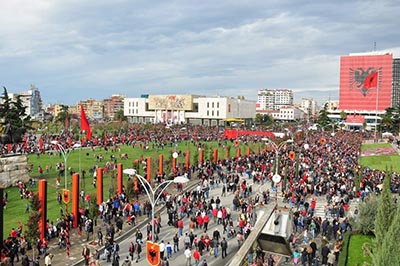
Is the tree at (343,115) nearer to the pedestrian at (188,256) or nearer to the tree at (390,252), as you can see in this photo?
the pedestrian at (188,256)

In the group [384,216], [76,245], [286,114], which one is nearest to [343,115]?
[286,114]

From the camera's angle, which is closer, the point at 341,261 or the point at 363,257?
the point at 341,261

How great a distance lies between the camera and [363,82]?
123188mm

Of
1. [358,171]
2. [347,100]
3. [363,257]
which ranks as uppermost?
[347,100]

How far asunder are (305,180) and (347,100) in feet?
348

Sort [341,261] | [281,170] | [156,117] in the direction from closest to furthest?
[341,261], [281,170], [156,117]

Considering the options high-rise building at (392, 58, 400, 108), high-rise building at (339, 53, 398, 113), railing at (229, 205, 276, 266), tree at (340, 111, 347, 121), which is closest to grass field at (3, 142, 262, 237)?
railing at (229, 205, 276, 266)

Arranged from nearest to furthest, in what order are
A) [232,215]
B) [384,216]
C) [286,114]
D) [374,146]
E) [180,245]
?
[384,216]
[180,245]
[232,215]
[374,146]
[286,114]

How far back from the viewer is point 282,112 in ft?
564

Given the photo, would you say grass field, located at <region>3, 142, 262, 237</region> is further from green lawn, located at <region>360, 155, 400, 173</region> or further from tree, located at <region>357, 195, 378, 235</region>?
tree, located at <region>357, 195, 378, 235</region>

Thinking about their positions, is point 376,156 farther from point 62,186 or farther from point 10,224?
point 10,224

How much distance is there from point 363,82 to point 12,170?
116 m

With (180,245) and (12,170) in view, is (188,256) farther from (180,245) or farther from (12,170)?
(12,170)

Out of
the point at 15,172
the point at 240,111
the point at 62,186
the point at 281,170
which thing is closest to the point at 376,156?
the point at 281,170
